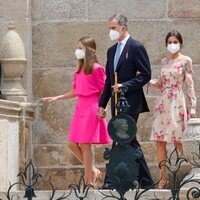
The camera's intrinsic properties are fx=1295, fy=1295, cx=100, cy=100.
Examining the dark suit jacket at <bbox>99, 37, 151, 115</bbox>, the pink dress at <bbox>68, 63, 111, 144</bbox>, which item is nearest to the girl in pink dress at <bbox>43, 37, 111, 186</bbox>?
the pink dress at <bbox>68, 63, 111, 144</bbox>

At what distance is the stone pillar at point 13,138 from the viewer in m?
13.7

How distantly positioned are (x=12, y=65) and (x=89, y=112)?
181 centimetres

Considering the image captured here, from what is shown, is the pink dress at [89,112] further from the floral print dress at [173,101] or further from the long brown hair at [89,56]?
the floral print dress at [173,101]

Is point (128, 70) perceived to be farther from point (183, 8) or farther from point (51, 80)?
point (51, 80)

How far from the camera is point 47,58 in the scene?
15164 mm

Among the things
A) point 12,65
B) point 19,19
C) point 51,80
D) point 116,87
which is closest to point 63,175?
point 51,80

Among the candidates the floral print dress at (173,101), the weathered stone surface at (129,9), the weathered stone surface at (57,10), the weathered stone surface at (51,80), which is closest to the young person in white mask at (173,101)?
the floral print dress at (173,101)

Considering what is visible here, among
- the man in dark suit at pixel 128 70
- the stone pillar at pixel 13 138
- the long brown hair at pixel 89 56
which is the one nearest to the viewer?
the man in dark suit at pixel 128 70

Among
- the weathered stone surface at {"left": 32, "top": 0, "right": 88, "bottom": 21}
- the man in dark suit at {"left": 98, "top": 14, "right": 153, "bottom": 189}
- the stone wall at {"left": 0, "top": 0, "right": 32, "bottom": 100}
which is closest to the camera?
the man in dark suit at {"left": 98, "top": 14, "right": 153, "bottom": 189}

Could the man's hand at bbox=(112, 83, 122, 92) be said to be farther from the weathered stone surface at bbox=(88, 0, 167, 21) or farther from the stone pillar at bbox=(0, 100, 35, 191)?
the weathered stone surface at bbox=(88, 0, 167, 21)

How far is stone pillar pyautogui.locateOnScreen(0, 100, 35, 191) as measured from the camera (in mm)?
13734

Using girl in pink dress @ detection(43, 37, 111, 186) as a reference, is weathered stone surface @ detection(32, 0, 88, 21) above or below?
above

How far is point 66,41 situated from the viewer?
49.7 feet

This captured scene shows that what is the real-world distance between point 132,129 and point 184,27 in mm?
4517
